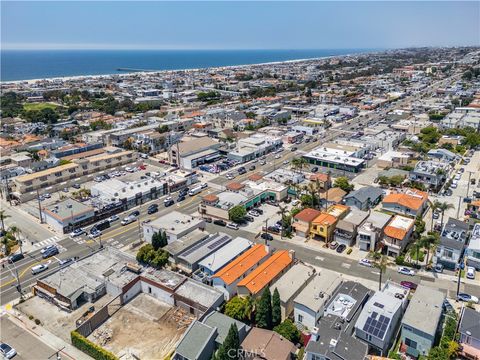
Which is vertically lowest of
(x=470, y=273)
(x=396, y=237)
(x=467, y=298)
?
(x=467, y=298)

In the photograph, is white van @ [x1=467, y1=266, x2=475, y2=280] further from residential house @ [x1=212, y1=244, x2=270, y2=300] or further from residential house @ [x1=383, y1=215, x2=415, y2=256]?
residential house @ [x1=212, y1=244, x2=270, y2=300]

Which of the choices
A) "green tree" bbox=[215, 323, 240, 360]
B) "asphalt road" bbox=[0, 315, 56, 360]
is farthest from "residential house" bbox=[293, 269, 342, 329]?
"asphalt road" bbox=[0, 315, 56, 360]

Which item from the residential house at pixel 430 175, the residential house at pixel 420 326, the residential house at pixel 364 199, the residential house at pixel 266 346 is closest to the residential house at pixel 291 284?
the residential house at pixel 266 346

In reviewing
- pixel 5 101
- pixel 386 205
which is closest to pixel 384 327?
pixel 386 205

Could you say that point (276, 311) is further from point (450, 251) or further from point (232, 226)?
point (450, 251)

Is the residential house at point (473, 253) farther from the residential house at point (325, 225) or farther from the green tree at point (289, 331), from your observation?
the green tree at point (289, 331)

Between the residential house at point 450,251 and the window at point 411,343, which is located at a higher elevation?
the residential house at point 450,251

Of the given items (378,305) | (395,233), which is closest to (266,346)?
(378,305)
